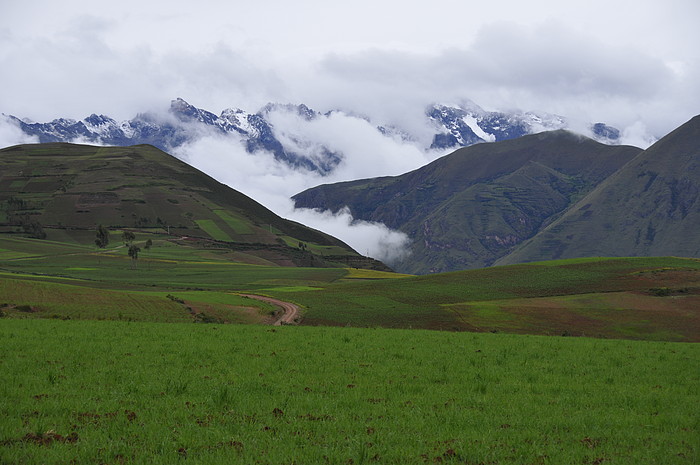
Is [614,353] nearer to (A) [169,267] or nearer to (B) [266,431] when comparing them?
(B) [266,431]

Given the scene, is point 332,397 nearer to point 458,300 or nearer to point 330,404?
point 330,404

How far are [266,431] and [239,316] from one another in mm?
56091

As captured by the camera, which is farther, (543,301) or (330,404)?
(543,301)

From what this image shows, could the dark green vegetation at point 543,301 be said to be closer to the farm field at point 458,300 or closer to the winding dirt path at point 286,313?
the farm field at point 458,300

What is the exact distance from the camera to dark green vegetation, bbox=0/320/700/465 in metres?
13.2

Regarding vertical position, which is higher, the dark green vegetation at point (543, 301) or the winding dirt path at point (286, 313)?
the dark green vegetation at point (543, 301)

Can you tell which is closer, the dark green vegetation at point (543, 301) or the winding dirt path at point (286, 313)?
the winding dirt path at point (286, 313)

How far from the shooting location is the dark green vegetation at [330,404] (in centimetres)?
1320

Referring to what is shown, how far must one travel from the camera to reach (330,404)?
1709 centimetres

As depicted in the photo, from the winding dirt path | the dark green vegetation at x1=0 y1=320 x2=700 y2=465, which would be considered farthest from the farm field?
the dark green vegetation at x1=0 y1=320 x2=700 y2=465

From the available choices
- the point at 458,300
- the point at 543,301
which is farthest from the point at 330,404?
the point at 458,300

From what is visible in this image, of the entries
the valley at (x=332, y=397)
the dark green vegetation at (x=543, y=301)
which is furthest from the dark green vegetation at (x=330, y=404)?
the dark green vegetation at (x=543, y=301)

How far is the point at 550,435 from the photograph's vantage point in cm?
1495

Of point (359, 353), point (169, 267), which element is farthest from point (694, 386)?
point (169, 267)
